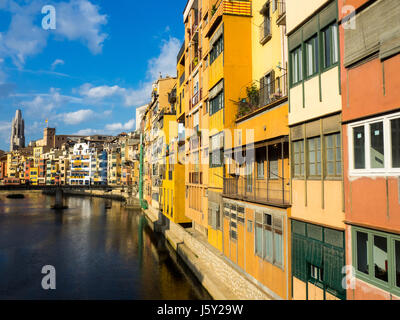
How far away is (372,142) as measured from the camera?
24.4ft

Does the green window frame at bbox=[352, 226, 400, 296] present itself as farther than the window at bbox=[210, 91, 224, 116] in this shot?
No

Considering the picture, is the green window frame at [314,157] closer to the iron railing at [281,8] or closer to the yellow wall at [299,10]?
the yellow wall at [299,10]

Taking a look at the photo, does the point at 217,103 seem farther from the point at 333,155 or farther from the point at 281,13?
the point at 333,155

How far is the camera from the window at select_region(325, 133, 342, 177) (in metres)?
8.83

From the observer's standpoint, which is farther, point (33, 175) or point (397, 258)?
point (33, 175)

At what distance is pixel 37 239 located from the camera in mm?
42344

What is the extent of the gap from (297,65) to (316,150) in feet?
10.2

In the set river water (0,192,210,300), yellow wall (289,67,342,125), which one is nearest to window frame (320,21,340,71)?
yellow wall (289,67,342,125)

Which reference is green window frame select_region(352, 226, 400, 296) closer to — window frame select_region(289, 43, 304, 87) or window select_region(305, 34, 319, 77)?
window select_region(305, 34, 319, 77)

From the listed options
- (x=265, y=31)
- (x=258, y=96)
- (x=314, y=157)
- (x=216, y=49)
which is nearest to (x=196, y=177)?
(x=216, y=49)

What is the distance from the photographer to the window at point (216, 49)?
1856 centimetres

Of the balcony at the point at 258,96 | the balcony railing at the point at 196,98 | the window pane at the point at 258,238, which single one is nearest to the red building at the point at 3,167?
the balcony railing at the point at 196,98
